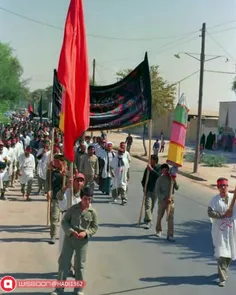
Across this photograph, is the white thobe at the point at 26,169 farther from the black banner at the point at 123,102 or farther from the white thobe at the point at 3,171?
the black banner at the point at 123,102

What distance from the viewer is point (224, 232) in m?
7.02

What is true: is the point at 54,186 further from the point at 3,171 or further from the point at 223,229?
the point at 3,171

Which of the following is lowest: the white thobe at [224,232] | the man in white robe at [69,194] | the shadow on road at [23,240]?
the shadow on road at [23,240]

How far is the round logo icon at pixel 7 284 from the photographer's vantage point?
6288 mm

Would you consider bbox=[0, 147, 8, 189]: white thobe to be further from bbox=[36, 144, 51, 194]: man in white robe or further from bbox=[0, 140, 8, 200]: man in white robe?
bbox=[36, 144, 51, 194]: man in white robe

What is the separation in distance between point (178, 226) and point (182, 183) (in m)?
9.26

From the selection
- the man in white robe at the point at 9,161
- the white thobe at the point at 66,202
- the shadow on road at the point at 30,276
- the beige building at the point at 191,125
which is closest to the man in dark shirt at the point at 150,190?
the white thobe at the point at 66,202

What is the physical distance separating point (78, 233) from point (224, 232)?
2.20m

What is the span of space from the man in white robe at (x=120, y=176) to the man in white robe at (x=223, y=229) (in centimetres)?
620

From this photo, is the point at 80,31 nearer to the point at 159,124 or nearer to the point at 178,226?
the point at 178,226

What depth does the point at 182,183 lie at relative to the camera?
65.4ft

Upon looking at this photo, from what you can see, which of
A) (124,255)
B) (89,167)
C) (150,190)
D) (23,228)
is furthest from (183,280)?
(89,167)

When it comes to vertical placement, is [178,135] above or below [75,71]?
below

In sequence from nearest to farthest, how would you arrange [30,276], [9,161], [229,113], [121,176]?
[30,276] < [121,176] < [9,161] < [229,113]
